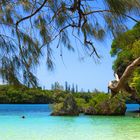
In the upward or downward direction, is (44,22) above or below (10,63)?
above

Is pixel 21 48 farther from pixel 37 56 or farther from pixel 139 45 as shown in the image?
pixel 139 45

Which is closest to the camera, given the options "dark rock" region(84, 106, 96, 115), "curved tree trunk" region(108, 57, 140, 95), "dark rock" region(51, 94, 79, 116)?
"curved tree trunk" region(108, 57, 140, 95)

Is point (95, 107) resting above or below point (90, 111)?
above

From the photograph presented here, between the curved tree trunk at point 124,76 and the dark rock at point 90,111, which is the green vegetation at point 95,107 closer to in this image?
the dark rock at point 90,111

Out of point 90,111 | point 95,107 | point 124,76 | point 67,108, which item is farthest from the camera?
point 90,111

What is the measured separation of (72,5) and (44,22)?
1.10 feet

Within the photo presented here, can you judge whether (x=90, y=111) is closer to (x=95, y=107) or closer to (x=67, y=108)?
(x=95, y=107)

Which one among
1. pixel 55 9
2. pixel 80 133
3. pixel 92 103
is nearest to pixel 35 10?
pixel 55 9

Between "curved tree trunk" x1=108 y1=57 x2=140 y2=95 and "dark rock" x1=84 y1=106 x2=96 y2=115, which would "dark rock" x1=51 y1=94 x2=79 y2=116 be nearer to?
"dark rock" x1=84 y1=106 x2=96 y2=115

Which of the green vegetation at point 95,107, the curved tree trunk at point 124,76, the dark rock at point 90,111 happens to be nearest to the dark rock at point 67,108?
the green vegetation at point 95,107

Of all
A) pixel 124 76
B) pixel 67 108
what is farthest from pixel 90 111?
pixel 124 76

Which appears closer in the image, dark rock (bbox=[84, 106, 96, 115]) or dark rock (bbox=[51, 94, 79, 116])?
dark rock (bbox=[51, 94, 79, 116])

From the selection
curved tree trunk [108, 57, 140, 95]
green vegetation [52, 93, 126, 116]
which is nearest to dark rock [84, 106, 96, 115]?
green vegetation [52, 93, 126, 116]

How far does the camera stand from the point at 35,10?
3.39 meters
